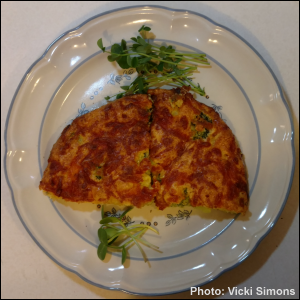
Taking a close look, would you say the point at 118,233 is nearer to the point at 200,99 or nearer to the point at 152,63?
the point at 200,99

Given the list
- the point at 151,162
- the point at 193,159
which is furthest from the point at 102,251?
the point at 193,159

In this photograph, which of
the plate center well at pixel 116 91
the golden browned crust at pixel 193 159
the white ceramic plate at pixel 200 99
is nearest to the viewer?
the golden browned crust at pixel 193 159

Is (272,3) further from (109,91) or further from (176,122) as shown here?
(109,91)

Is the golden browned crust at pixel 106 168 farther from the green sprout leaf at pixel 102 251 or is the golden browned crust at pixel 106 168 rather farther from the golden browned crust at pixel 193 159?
the green sprout leaf at pixel 102 251

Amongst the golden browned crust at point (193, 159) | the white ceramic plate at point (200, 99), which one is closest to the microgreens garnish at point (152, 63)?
the white ceramic plate at point (200, 99)

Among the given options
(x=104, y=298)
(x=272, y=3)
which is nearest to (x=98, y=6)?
(x=272, y=3)

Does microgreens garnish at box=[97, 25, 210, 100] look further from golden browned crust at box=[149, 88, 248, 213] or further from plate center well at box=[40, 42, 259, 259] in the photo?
golden browned crust at box=[149, 88, 248, 213]
